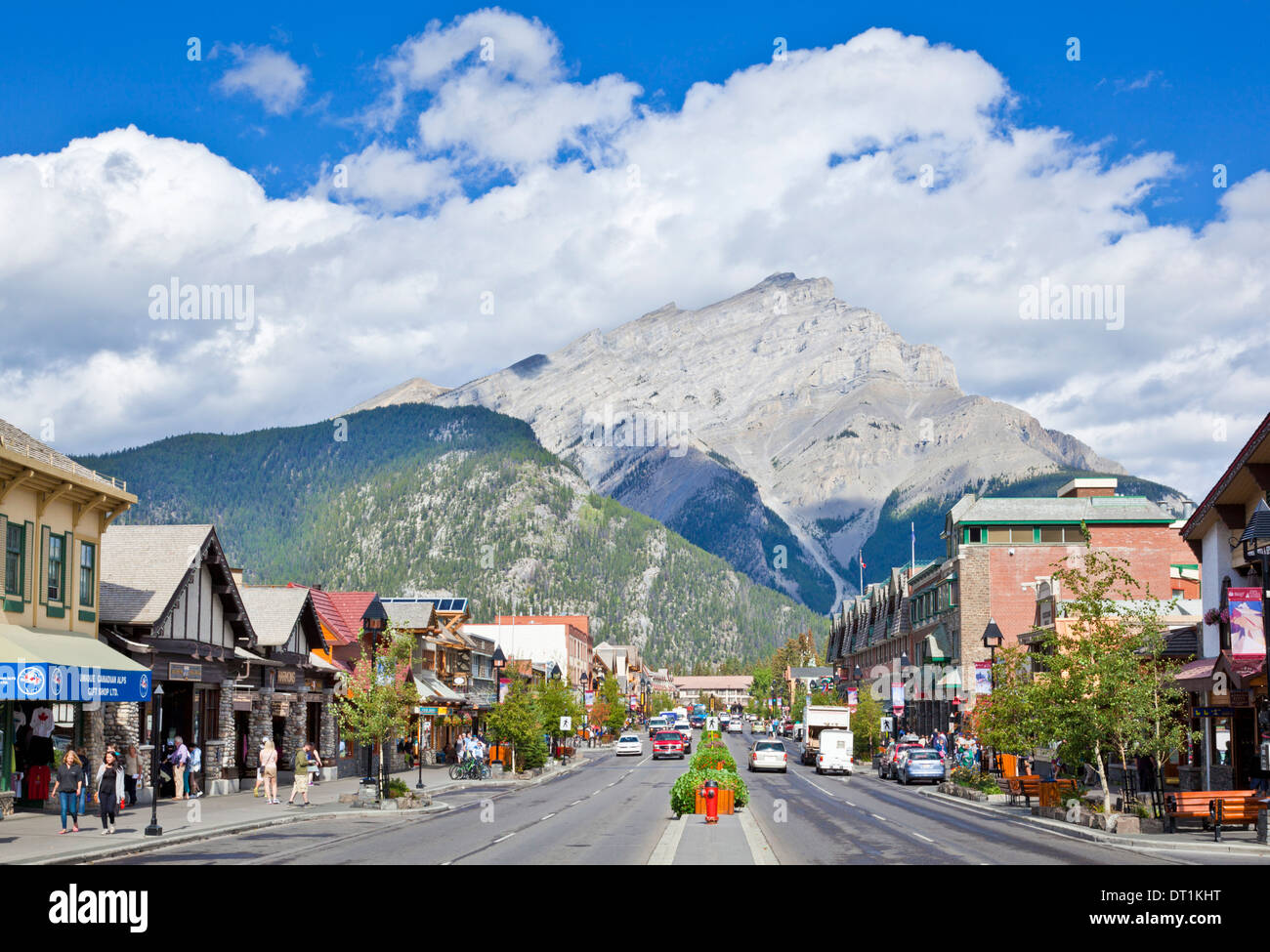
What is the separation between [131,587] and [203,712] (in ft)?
20.9

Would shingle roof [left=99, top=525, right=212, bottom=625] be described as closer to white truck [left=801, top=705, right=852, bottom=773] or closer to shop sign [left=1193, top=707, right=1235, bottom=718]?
shop sign [left=1193, top=707, right=1235, bottom=718]

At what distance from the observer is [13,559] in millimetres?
34062

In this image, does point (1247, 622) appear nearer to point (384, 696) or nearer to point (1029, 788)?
point (1029, 788)

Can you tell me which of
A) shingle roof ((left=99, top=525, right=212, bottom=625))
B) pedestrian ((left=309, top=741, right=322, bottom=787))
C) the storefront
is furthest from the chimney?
the storefront

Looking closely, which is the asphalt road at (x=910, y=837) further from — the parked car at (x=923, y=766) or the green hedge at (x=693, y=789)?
the parked car at (x=923, y=766)

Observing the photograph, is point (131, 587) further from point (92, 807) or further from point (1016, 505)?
point (1016, 505)

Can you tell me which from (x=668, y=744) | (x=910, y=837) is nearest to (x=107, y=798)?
(x=910, y=837)

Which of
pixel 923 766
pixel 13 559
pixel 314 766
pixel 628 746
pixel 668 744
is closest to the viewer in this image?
pixel 13 559

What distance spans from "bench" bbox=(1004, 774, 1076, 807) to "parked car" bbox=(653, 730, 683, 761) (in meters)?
44.5

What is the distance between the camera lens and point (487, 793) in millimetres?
50781

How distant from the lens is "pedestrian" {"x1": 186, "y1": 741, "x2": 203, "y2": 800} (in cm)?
4366

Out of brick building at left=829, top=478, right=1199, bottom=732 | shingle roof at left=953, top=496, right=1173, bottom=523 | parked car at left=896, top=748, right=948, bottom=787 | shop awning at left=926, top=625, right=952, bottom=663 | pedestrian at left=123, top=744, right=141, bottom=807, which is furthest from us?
shop awning at left=926, top=625, right=952, bottom=663

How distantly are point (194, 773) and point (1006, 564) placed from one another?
57.4m
